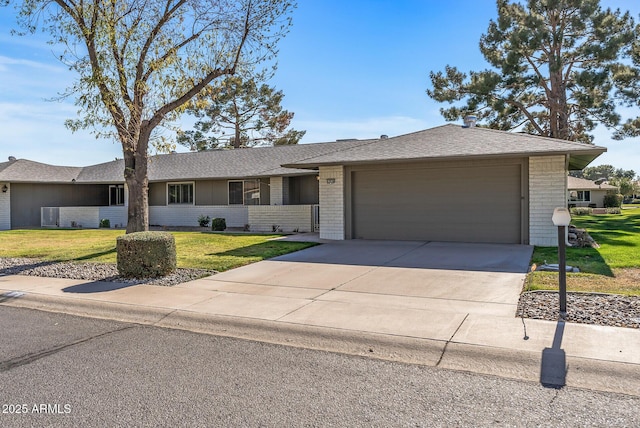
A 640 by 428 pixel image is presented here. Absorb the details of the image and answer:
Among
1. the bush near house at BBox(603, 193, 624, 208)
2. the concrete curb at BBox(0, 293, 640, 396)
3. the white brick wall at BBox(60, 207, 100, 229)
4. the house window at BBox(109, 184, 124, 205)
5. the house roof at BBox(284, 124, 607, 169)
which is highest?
the house roof at BBox(284, 124, 607, 169)

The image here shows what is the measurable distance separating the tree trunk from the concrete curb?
5.30 metres

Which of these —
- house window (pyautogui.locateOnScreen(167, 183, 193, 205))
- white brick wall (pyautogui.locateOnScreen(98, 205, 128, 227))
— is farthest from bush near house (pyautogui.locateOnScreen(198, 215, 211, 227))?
white brick wall (pyautogui.locateOnScreen(98, 205, 128, 227))

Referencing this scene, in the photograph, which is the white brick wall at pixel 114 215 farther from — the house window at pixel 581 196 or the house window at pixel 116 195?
the house window at pixel 581 196

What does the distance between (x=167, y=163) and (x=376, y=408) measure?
24.0 metres

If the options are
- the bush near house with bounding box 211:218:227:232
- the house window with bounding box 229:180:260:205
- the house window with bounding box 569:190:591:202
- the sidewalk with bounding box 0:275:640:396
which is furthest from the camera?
the house window with bounding box 569:190:591:202

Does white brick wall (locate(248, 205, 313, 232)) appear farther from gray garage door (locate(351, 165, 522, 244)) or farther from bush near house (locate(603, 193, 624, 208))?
bush near house (locate(603, 193, 624, 208))

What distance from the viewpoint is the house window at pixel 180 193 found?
2336cm

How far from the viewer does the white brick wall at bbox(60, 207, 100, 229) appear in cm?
2384

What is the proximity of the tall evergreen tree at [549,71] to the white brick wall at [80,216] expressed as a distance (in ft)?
73.8

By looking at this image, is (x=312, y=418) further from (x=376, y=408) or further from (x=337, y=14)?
(x=337, y=14)

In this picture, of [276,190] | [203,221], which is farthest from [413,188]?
[203,221]

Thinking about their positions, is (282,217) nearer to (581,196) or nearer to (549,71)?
(549,71)

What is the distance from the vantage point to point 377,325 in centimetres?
543

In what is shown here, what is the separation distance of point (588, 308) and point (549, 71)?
2517 centimetres
